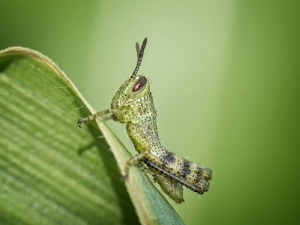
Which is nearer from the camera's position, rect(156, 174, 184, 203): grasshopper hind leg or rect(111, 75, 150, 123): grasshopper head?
rect(111, 75, 150, 123): grasshopper head

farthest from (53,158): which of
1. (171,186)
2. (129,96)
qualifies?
(171,186)

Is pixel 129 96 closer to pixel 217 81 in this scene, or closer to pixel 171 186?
pixel 171 186

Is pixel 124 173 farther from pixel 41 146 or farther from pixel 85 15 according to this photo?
pixel 85 15

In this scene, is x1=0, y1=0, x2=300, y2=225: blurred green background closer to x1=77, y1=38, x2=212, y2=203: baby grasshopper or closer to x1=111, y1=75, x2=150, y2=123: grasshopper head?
x1=77, y1=38, x2=212, y2=203: baby grasshopper

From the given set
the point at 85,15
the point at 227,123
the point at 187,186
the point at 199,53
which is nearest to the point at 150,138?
the point at 187,186

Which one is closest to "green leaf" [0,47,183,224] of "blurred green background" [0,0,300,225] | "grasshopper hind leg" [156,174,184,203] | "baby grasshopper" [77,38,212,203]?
"baby grasshopper" [77,38,212,203]

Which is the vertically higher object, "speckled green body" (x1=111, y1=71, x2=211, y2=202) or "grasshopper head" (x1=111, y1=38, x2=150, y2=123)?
"grasshopper head" (x1=111, y1=38, x2=150, y2=123)

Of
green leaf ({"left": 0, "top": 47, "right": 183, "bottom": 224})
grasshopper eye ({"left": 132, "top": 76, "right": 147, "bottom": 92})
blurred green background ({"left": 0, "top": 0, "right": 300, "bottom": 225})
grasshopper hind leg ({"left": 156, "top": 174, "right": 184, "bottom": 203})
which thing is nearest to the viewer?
green leaf ({"left": 0, "top": 47, "right": 183, "bottom": 224})
